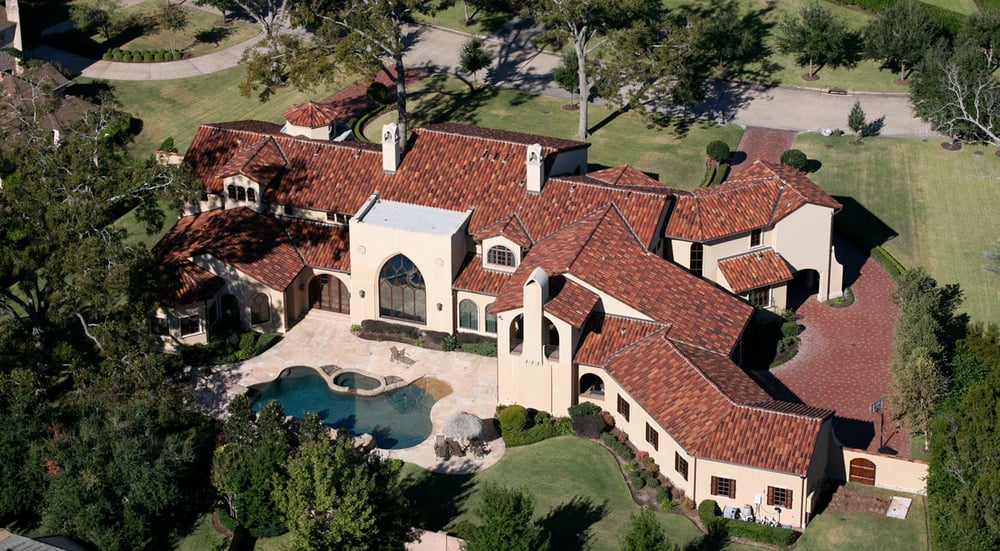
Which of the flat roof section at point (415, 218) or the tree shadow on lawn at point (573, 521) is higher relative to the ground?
the flat roof section at point (415, 218)

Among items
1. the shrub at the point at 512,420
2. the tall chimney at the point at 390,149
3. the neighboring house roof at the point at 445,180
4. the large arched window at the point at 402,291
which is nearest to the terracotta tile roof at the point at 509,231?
the neighboring house roof at the point at 445,180

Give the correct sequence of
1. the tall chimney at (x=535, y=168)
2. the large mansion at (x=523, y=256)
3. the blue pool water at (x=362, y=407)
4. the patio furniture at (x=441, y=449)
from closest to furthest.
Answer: the patio furniture at (x=441, y=449), the large mansion at (x=523, y=256), the blue pool water at (x=362, y=407), the tall chimney at (x=535, y=168)

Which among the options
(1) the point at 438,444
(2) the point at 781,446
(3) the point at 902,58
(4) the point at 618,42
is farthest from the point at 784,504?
(3) the point at 902,58

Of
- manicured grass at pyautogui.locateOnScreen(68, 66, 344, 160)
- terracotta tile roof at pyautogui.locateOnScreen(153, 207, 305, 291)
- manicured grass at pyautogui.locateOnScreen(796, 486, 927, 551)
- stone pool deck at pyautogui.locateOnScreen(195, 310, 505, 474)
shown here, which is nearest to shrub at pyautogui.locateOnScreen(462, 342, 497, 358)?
stone pool deck at pyautogui.locateOnScreen(195, 310, 505, 474)

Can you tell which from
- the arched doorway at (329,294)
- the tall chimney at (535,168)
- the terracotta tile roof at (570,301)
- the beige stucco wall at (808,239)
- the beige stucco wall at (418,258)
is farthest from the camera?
the arched doorway at (329,294)

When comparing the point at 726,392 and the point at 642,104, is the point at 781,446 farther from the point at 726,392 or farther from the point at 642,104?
the point at 642,104

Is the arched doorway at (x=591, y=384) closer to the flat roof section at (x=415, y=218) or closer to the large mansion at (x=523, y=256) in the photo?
the large mansion at (x=523, y=256)
